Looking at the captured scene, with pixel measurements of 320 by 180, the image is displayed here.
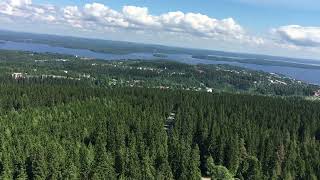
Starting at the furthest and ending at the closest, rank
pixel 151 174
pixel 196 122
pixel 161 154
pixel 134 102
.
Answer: pixel 134 102, pixel 196 122, pixel 161 154, pixel 151 174

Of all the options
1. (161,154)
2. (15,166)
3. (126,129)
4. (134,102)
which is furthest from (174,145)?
(134,102)

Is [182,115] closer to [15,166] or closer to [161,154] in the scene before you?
[161,154]

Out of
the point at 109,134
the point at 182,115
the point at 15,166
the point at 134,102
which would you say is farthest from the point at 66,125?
the point at 134,102

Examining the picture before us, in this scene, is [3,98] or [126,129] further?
[3,98]

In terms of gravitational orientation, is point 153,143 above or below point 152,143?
above

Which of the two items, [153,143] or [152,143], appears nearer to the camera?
[153,143]

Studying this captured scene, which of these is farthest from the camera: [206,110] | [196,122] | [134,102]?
[134,102]
